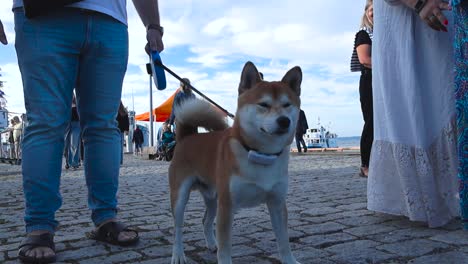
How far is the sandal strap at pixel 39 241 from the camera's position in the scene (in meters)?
2.74

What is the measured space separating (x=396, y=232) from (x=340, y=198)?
171 centimetres

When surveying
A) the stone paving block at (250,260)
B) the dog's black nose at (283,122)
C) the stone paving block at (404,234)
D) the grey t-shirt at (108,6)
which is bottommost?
the stone paving block at (250,260)

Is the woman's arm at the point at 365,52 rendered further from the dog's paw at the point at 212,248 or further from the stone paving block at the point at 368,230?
the dog's paw at the point at 212,248

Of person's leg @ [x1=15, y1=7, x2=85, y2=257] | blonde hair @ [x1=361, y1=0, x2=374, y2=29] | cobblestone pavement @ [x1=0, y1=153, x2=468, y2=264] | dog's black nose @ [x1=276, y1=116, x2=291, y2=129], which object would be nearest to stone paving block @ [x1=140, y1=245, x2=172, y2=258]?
cobblestone pavement @ [x1=0, y1=153, x2=468, y2=264]

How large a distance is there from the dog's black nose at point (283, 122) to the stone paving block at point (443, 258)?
994mm

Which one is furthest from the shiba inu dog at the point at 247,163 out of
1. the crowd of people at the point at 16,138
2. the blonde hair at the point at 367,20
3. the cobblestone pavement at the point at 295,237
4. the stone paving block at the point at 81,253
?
the crowd of people at the point at 16,138

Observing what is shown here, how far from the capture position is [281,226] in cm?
256

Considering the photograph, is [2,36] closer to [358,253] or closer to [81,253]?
[81,253]

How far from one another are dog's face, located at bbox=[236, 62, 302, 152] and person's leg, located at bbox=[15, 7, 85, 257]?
119cm

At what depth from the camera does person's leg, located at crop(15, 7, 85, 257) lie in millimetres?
2824

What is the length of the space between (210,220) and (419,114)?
1676 millimetres

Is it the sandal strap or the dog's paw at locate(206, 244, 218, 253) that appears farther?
the dog's paw at locate(206, 244, 218, 253)

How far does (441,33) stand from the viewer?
127 inches

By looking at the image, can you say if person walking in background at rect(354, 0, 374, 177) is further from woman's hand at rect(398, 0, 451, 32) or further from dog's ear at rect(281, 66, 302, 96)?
dog's ear at rect(281, 66, 302, 96)
